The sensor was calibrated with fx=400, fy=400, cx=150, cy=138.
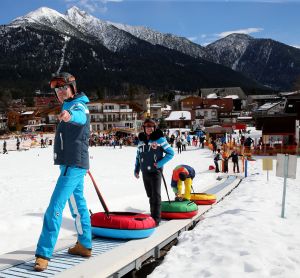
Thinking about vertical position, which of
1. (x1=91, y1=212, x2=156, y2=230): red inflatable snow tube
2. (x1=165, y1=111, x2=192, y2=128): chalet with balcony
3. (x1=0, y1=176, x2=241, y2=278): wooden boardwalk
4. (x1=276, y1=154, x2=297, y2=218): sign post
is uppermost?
(x1=165, y1=111, x2=192, y2=128): chalet with balcony

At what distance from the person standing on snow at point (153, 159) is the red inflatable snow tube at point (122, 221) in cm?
80

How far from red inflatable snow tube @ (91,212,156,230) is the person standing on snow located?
2.63 feet

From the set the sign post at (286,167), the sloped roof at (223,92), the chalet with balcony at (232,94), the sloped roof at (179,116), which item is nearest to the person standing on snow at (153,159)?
the sign post at (286,167)

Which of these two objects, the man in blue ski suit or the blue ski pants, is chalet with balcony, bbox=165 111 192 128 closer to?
the man in blue ski suit

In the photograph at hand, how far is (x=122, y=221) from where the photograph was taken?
607cm

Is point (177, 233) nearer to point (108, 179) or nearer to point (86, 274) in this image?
point (86, 274)

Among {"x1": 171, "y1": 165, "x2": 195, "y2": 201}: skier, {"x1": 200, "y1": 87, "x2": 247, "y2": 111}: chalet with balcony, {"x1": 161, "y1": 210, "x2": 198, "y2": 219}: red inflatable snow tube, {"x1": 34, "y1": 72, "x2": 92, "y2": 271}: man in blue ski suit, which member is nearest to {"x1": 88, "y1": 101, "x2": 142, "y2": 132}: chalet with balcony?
{"x1": 200, "y1": 87, "x2": 247, "y2": 111}: chalet with balcony

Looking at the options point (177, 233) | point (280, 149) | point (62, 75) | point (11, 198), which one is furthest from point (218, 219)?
point (280, 149)

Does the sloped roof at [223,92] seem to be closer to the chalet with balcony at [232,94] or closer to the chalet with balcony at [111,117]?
the chalet with balcony at [232,94]

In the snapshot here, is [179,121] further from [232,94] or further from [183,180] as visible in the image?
[183,180]

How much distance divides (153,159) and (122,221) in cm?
146

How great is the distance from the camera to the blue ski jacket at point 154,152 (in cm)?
711

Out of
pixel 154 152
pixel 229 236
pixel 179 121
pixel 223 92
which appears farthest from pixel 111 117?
pixel 229 236

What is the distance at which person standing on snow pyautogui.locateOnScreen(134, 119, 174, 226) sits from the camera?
7.09 m
